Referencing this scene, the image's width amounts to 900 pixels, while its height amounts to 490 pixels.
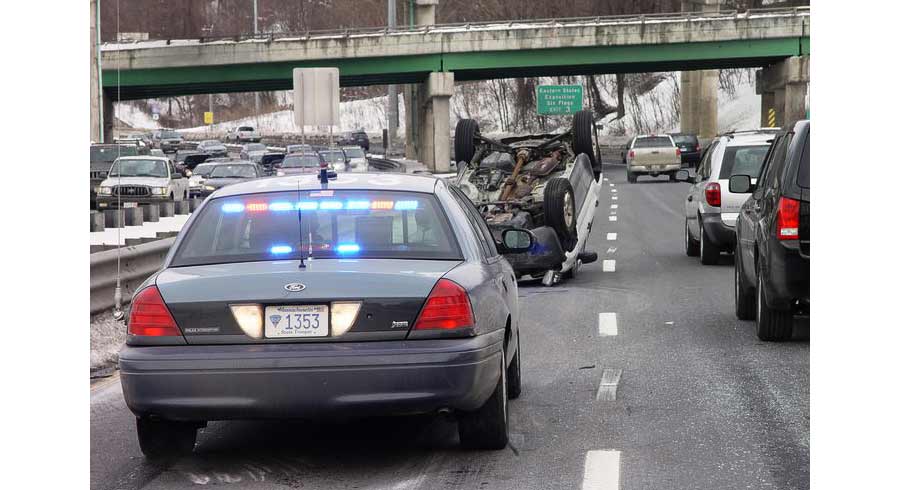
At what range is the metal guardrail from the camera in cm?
1126

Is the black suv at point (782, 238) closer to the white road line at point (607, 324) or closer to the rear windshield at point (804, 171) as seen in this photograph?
the rear windshield at point (804, 171)

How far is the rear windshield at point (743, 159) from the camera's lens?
17.3 metres

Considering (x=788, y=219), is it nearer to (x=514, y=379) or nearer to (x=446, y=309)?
(x=514, y=379)

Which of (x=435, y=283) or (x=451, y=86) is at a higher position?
(x=451, y=86)

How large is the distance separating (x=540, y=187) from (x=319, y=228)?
10.8m

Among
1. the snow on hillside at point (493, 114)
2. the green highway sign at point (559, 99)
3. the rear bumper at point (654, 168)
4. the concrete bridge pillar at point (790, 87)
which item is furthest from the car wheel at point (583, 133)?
the snow on hillside at point (493, 114)

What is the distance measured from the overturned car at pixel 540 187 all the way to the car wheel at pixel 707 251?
141 centimetres

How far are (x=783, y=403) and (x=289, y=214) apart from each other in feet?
9.93

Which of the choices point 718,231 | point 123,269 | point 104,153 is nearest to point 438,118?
point 104,153

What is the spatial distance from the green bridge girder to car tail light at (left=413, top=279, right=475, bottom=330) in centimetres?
6321

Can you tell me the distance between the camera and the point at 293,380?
5840mm
